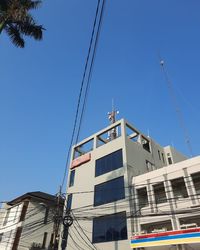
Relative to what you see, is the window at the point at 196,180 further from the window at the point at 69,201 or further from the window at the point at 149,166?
the window at the point at 69,201

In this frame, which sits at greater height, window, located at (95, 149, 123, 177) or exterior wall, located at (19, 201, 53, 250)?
A: window, located at (95, 149, 123, 177)

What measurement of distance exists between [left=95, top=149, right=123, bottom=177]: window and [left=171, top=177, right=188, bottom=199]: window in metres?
5.83

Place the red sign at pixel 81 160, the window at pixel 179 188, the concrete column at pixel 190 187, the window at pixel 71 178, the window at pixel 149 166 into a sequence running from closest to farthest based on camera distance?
the concrete column at pixel 190 187 → the window at pixel 179 188 → the window at pixel 149 166 → the red sign at pixel 81 160 → the window at pixel 71 178

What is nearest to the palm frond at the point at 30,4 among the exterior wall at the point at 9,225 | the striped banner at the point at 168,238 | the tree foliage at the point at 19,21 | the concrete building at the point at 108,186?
the tree foliage at the point at 19,21

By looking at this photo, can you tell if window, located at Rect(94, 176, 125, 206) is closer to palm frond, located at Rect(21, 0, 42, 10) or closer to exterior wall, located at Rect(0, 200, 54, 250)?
exterior wall, located at Rect(0, 200, 54, 250)

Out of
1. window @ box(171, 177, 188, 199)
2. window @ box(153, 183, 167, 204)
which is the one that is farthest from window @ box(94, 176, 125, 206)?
window @ box(171, 177, 188, 199)

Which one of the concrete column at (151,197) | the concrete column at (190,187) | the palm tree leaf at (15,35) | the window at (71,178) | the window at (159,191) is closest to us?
the palm tree leaf at (15,35)

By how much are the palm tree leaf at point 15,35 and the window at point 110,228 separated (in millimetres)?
17620

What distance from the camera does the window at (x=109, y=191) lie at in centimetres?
Answer: 2185

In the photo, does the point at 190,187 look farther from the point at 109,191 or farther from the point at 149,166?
the point at 109,191

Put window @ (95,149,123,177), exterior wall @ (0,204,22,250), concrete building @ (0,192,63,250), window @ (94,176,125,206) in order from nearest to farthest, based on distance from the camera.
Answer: window @ (94,176,125,206), window @ (95,149,123,177), concrete building @ (0,192,63,250), exterior wall @ (0,204,22,250)

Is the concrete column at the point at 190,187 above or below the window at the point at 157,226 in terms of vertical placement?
above

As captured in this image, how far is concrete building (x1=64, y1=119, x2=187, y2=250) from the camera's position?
66.8 feet

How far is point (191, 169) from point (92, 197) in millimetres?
11580
